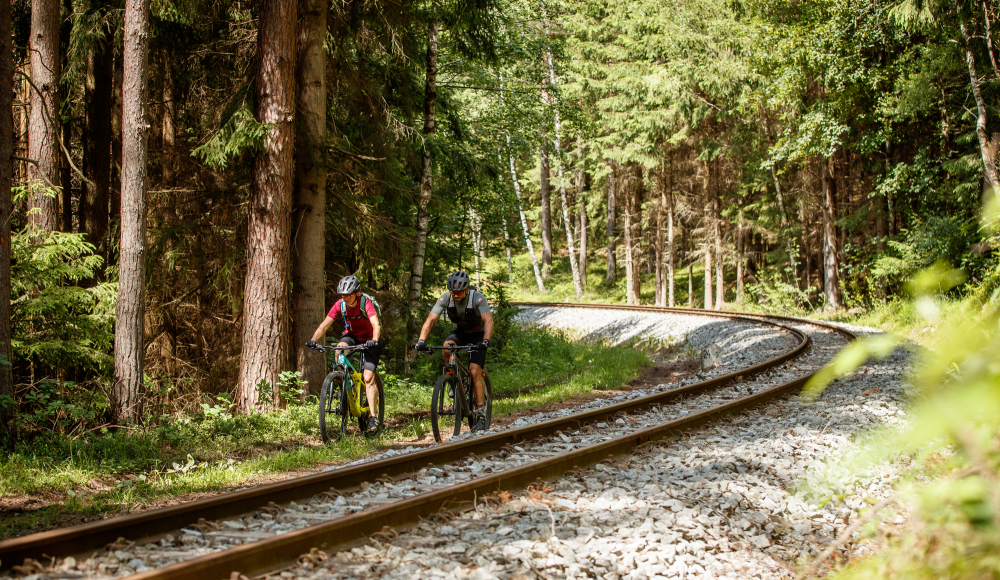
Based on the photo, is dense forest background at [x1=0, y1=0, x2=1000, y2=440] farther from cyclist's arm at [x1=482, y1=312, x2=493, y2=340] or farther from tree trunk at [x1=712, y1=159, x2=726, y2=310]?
tree trunk at [x1=712, y1=159, x2=726, y2=310]

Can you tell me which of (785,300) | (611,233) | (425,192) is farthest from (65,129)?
(611,233)

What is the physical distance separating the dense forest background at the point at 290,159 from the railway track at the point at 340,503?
3.43m

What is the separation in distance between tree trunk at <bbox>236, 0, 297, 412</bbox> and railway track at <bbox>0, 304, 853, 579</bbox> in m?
4.53

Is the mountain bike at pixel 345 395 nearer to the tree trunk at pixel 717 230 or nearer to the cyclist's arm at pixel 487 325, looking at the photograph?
the cyclist's arm at pixel 487 325

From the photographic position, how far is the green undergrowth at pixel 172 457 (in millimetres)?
5812

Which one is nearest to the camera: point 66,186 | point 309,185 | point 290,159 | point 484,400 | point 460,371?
point 460,371

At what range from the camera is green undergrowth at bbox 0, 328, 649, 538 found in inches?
229

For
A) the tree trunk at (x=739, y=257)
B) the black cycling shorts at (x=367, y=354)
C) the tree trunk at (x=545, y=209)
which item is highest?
the tree trunk at (x=545, y=209)

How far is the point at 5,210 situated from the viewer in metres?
7.40

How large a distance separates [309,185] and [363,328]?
3653 millimetres

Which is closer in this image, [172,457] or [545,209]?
[172,457]

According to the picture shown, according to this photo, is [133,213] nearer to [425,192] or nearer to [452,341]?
[452,341]

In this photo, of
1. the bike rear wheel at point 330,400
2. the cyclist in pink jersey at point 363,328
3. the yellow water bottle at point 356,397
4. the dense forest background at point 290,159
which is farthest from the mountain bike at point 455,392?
the dense forest background at point 290,159

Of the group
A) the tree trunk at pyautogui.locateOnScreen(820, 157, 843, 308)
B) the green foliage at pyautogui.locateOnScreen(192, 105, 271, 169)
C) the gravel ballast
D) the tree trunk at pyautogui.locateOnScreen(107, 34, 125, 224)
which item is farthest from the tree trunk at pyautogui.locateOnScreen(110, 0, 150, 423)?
the tree trunk at pyautogui.locateOnScreen(820, 157, 843, 308)
